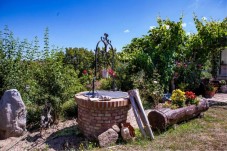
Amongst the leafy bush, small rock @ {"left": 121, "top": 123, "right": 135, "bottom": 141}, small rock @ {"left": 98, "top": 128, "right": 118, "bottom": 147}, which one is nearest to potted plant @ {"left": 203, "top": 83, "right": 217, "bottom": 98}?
small rock @ {"left": 121, "top": 123, "right": 135, "bottom": 141}

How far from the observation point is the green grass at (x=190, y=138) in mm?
4586

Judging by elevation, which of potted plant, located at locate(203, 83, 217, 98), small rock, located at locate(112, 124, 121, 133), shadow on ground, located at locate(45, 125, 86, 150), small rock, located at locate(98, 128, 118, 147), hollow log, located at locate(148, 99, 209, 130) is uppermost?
potted plant, located at locate(203, 83, 217, 98)

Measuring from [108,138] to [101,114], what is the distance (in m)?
0.61

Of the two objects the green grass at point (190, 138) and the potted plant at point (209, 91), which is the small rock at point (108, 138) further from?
the potted plant at point (209, 91)

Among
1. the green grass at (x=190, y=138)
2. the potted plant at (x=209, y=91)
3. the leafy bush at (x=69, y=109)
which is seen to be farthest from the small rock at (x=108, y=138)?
the potted plant at (x=209, y=91)

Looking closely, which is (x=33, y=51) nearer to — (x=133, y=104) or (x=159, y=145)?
(x=133, y=104)

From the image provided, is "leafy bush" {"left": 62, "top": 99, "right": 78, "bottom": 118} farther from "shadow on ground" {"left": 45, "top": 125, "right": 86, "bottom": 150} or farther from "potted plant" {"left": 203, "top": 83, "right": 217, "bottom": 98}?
"potted plant" {"left": 203, "top": 83, "right": 217, "bottom": 98}

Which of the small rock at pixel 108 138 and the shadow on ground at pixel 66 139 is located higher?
the small rock at pixel 108 138

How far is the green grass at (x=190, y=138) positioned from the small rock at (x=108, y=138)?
273 millimetres

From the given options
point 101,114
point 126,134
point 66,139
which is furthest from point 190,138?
point 66,139

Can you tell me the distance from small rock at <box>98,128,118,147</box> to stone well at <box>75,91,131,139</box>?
0.97ft

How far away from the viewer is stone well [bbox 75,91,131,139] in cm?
522

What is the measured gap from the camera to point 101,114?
533 cm

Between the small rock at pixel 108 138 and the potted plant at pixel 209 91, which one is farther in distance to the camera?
the potted plant at pixel 209 91
